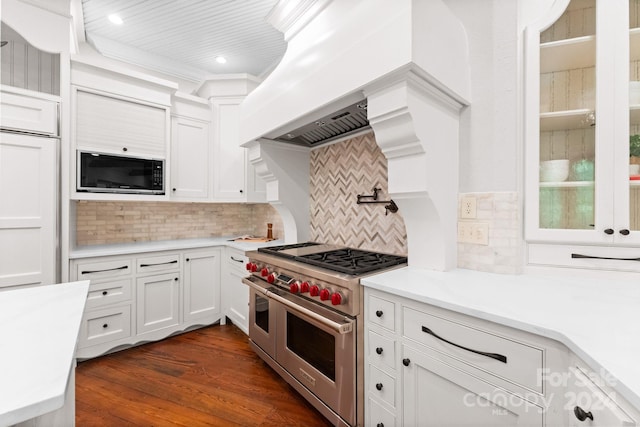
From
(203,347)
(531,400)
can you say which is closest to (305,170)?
(203,347)

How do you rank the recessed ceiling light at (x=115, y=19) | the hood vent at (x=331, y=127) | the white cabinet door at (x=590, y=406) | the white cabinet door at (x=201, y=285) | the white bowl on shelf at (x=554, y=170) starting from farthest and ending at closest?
the white cabinet door at (x=201, y=285)
the recessed ceiling light at (x=115, y=19)
the hood vent at (x=331, y=127)
the white bowl on shelf at (x=554, y=170)
the white cabinet door at (x=590, y=406)

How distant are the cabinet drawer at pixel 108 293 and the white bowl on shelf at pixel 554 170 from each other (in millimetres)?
3153

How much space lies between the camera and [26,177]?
210cm

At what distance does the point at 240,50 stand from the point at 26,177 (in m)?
2.25

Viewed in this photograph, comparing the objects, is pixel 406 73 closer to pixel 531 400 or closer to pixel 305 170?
pixel 531 400

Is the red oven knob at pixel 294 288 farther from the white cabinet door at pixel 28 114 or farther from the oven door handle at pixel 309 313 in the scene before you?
the white cabinet door at pixel 28 114

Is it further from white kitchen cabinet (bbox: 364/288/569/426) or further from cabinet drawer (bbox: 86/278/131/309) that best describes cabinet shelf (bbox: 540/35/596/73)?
cabinet drawer (bbox: 86/278/131/309)

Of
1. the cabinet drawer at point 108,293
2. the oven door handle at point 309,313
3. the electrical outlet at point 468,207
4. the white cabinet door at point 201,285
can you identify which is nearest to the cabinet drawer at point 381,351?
the oven door handle at point 309,313

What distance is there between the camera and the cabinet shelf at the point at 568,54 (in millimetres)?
1361

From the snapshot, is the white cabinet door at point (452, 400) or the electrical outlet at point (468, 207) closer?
the white cabinet door at point (452, 400)

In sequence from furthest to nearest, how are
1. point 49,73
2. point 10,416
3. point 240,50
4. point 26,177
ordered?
1. point 240,50
2. point 49,73
3. point 26,177
4. point 10,416

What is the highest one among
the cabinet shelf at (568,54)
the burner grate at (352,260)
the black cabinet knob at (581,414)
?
the cabinet shelf at (568,54)

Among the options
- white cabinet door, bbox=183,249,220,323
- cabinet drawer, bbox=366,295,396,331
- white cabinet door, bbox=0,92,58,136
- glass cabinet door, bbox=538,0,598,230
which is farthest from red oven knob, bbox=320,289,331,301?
white cabinet door, bbox=0,92,58,136

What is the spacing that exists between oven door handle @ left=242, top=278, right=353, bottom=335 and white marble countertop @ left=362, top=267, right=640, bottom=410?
25 cm
